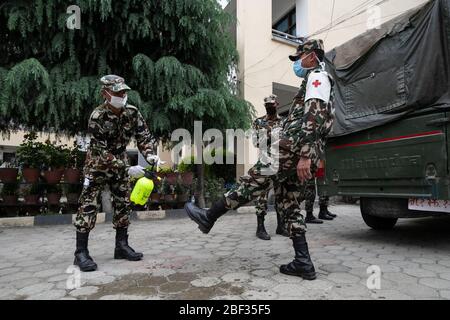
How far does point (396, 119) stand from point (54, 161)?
5.50m

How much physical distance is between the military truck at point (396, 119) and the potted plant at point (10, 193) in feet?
16.6

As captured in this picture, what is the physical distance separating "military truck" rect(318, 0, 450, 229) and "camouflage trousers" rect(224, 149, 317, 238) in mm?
1404

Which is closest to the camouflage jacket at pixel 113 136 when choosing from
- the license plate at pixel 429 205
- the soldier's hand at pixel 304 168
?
the soldier's hand at pixel 304 168

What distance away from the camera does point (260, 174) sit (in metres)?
2.70

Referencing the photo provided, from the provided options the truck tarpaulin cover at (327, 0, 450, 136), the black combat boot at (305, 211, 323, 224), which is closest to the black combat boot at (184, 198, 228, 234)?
the truck tarpaulin cover at (327, 0, 450, 136)

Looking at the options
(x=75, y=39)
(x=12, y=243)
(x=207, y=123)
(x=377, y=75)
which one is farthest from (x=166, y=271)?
(x=75, y=39)

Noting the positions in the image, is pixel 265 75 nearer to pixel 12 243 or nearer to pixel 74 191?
pixel 74 191

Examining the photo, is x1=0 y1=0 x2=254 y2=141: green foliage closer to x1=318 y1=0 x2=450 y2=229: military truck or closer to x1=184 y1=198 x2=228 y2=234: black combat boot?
x1=318 y1=0 x2=450 y2=229: military truck

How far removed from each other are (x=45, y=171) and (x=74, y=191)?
59 centimetres

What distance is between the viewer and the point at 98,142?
3.07 metres

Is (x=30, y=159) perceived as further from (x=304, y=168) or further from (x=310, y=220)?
(x=304, y=168)

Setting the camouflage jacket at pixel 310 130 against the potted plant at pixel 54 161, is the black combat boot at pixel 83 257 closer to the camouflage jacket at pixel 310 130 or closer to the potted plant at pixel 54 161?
the camouflage jacket at pixel 310 130

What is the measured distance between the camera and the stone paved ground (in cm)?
236

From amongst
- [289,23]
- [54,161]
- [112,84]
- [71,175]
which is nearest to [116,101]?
[112,84]
